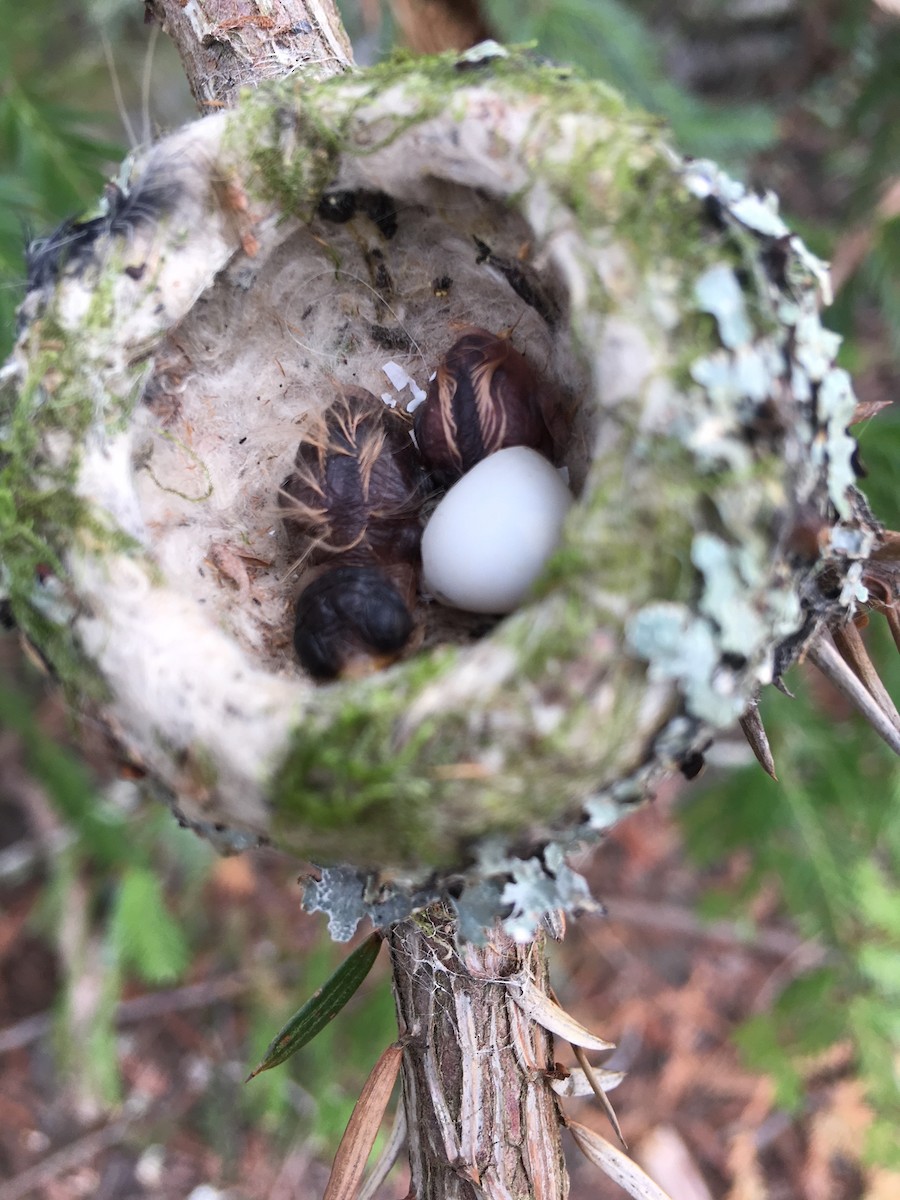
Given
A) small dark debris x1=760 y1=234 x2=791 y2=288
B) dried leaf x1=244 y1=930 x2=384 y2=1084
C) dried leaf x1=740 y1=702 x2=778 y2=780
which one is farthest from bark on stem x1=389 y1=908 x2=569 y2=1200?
small dark debris x1=760 y1=234 x2=791 y2=288

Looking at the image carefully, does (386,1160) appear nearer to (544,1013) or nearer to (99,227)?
(544,1013)

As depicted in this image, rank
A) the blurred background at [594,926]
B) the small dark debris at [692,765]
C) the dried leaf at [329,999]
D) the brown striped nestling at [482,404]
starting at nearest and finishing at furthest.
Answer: the small dark debris at [692,765] < the dried leaf at [329,999] < the brown striped nestling at [482,404] < the blurred background at [594,926]

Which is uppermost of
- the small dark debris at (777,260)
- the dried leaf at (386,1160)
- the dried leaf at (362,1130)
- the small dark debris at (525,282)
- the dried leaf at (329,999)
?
the small dark debris at (777,260)

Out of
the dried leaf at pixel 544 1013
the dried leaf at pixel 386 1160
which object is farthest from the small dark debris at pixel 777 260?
the dried leaf at pixel 386 1160

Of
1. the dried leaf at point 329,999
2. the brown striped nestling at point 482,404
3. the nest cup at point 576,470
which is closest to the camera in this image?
the nest cup at point 576,470

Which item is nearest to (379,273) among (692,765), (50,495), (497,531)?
(497,531)

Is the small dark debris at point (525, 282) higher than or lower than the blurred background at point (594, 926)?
higher

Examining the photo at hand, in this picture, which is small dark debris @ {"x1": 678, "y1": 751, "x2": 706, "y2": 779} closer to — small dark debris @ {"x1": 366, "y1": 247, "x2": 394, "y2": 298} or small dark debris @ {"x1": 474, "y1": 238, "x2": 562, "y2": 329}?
small dark debris @ {"x1": 474, "y1": 238, "x2": 562, "y2": 329}

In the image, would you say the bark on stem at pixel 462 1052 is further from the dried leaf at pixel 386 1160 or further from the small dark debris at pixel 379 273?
the small dark debris at pixel 379 273
